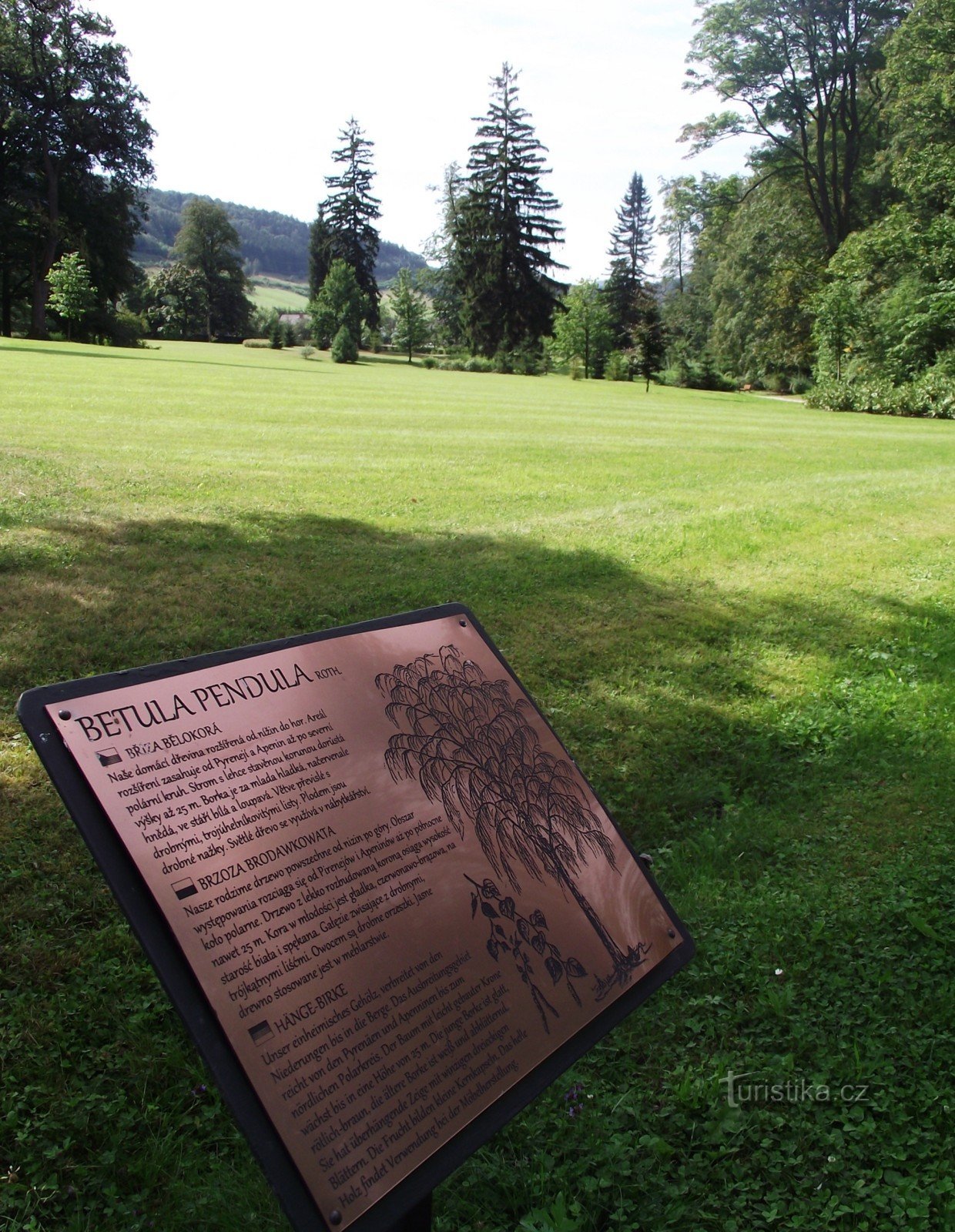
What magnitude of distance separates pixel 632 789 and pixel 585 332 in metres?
54.0

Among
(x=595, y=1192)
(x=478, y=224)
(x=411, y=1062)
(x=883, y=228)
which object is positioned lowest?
(x=595, y=1192)

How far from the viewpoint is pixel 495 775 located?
2.43 metres

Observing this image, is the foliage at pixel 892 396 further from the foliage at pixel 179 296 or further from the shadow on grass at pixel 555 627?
the foliage at pixel 179 296

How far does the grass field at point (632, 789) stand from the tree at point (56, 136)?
47626mm

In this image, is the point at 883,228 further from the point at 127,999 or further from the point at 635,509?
the point at 127,999

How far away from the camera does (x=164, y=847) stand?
180 centimetres

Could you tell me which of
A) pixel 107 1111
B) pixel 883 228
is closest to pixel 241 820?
pixel 107 1111

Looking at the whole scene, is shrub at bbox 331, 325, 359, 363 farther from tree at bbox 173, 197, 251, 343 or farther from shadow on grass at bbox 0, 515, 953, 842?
shadow on grass at bbox 0, 515, 953, 842

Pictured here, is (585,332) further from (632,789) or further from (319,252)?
(632,789)

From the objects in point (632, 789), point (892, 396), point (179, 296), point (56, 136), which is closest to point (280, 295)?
point (179, 296)

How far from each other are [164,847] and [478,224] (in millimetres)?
77641

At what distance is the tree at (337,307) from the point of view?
65062mm

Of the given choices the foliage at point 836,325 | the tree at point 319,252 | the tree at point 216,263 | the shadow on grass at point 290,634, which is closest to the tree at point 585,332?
the foliage at point 836,325

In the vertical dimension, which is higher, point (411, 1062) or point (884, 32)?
point (884, 32)
